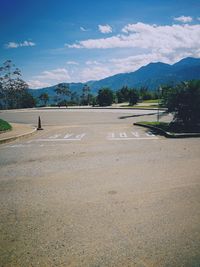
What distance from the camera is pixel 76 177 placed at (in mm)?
6559

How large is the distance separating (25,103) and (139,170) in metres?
94.2

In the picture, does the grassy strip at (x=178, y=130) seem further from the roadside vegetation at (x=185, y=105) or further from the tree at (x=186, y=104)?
the tree at (x=186, y=104)

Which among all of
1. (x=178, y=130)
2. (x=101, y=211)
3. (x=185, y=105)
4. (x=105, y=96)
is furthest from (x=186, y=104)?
(x=105, y=96)

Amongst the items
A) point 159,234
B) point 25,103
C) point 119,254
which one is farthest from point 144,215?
point 25,103

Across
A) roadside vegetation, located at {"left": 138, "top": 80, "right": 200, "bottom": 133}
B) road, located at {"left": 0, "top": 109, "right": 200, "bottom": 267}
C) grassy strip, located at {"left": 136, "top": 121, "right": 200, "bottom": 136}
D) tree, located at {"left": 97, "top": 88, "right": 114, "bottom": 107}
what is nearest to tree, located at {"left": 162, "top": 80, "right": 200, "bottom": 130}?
roadside vegetation, located at {"left": 138, "top": 80, "right": 200, "bottom": 133}

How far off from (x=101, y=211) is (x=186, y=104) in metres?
12.9

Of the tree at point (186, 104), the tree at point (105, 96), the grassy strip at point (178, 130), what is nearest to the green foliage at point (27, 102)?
the tree at point (105, 96)

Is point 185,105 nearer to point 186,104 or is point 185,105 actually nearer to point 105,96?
point 186,104

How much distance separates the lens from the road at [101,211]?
11.0 ft

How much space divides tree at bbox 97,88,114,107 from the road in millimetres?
51414

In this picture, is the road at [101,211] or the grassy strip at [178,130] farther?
the grassy strip at [178,130]

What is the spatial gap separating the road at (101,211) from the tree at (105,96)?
51.4 metres

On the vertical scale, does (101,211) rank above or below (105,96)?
below

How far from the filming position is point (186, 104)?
15594mm
